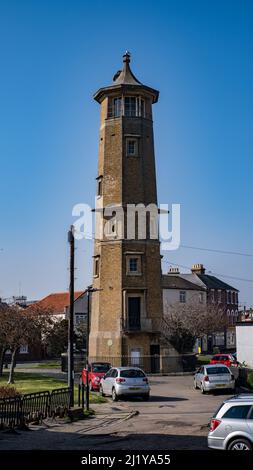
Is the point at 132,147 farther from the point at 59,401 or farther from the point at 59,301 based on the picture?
the point at 59,301

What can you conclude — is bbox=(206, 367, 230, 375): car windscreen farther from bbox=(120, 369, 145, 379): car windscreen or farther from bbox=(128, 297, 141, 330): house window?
bbox=(128, 297, 141, 330): house window

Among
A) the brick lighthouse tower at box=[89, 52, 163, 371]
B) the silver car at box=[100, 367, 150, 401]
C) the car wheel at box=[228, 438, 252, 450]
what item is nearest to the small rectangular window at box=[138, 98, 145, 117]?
the brick lighthouse tower at box=[89, 52, 163, 371]

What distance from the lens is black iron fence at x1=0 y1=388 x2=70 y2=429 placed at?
60.6 ft

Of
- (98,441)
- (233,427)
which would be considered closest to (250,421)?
(233,427)

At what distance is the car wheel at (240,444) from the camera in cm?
1211

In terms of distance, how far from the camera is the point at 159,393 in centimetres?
3234

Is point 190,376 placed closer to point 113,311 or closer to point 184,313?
point 113,311

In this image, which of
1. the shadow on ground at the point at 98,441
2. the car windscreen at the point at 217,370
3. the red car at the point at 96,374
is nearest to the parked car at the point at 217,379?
the car windscreen at the point at 217,370

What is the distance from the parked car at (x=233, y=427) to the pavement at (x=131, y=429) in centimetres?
232

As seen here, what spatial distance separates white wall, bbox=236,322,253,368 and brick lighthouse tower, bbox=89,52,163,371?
8.20m

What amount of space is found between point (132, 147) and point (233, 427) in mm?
38430

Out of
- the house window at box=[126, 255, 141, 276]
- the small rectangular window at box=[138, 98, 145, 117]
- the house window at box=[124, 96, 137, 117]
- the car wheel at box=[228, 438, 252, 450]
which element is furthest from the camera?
the small rectangular window at box=[138, 98, 145, 117]
